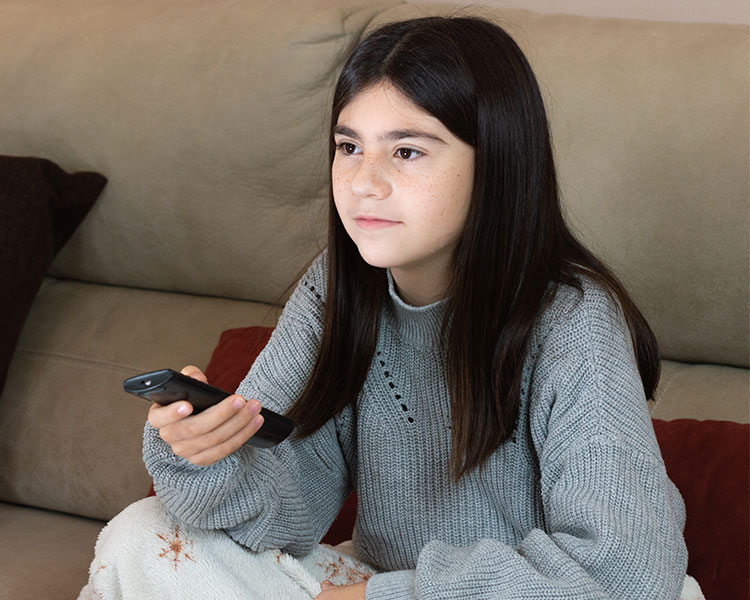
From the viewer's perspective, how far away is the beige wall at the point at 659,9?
1646mm

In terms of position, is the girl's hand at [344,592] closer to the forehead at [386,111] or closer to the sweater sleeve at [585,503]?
the sweater sleeve at [585,503]

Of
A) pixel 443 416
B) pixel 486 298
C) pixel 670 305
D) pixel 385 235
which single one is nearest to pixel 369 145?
pixel 385 235

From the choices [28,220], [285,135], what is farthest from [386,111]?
[28,220]

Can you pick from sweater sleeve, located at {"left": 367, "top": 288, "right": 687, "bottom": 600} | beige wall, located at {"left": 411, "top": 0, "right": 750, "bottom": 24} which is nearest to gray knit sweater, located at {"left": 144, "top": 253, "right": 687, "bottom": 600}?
sweater sleeve, located at {"left": 367, "top": 288, "right": 687, "bottom": 600}

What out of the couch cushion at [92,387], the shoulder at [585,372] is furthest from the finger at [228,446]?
the couch cushion at [92,387]

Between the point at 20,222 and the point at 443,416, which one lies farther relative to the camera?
the point at 20,222

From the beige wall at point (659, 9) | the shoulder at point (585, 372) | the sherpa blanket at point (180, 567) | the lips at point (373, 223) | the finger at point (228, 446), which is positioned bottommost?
the sherpa blanket at point (180, 567)

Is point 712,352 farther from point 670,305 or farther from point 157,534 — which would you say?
point 157,534

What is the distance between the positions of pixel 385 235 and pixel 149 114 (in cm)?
77

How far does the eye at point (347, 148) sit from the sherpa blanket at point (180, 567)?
419mm

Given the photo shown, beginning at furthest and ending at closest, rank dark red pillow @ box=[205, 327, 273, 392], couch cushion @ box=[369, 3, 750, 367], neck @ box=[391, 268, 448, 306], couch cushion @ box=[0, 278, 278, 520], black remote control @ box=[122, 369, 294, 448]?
couch cushion @ box=[0, 278, 278, 520], dark red pillow @ box=[205, 327, 273, 392], couch cushion @ box=[369, 3, 750, 367], neck @ box=[391, 268, 448, 306], black remote control @ box=[122, 369, 294, 448]

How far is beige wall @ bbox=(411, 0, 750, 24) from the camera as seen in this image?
1.65 m

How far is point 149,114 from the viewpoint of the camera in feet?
5.45

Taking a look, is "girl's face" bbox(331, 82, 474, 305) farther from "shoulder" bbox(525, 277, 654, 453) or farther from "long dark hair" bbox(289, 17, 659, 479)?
"shoulder" bbox(525, 277, 654, 453)
